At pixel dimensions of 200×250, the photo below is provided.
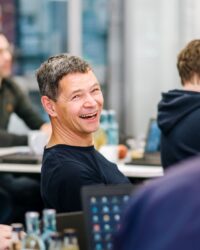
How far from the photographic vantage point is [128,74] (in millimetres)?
6062

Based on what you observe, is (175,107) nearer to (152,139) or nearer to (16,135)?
(152,139)

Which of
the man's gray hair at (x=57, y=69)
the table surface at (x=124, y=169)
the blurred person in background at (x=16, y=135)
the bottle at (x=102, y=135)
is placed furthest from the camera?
the blurred person in background at (x=16, y=135)

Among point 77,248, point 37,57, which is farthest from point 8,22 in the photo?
point 77,248

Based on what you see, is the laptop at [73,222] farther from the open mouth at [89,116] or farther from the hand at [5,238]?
the open mouth at [89,116]

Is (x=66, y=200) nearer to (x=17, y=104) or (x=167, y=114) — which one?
(x=167, y=114)

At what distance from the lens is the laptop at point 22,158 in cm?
419

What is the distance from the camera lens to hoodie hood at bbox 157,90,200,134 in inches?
127

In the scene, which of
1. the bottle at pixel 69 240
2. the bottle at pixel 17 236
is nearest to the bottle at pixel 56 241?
the bottle at pixel 69 240

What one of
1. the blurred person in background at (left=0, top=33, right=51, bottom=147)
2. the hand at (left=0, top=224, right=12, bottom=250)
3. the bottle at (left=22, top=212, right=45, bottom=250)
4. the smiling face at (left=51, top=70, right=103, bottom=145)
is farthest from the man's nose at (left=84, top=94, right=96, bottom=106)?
the blurred person in background at (left=0, top=33, right=51, bottom=147)

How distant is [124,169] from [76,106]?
4.95 ft

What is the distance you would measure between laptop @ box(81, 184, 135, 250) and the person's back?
2.49 feet

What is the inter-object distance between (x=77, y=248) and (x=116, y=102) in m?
4.51

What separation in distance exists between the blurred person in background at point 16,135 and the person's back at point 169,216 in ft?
11.7

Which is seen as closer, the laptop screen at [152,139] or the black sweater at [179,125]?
the black sweater at [179,125]
